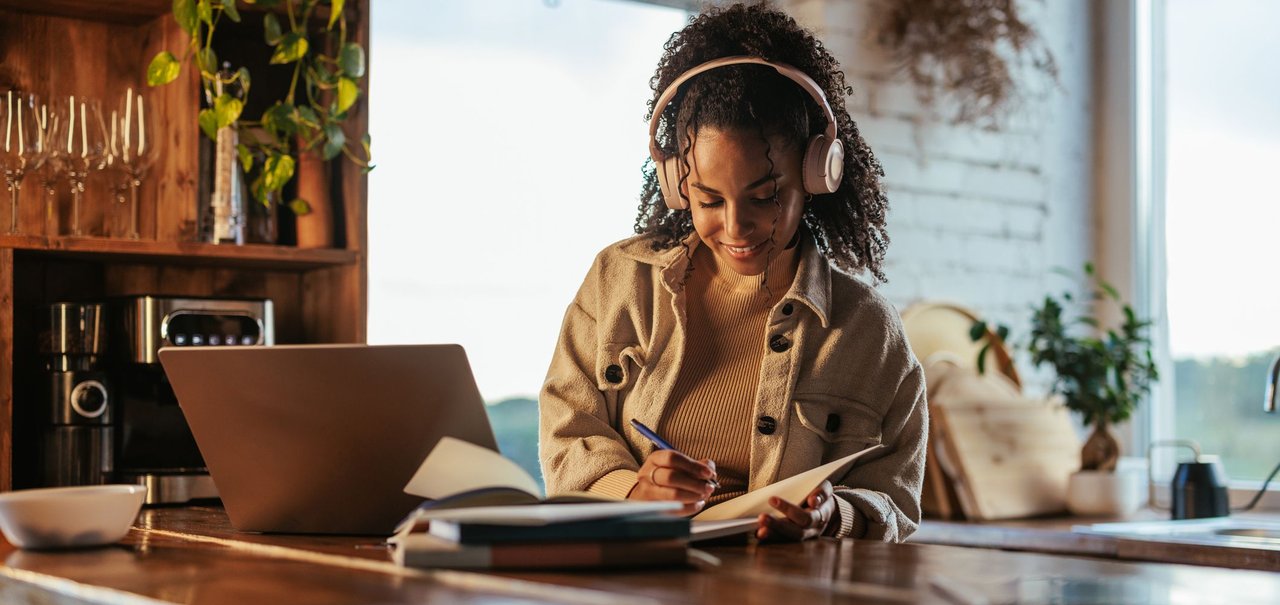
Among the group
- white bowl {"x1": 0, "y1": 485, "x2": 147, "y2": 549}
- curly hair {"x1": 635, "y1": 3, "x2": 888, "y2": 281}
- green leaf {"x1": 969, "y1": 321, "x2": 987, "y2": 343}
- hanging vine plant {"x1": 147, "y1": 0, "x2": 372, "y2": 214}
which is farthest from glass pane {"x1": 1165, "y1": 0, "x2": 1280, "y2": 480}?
white bowl {"x1": 0, "y1": 485, "x2": 147, "y2": 549}

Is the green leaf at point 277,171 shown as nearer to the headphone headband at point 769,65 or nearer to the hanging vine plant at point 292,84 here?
the hanging vine plant at point 292,84

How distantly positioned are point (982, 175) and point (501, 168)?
1.22 m

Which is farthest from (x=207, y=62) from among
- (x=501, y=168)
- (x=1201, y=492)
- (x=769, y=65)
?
(x=1201, y=492)

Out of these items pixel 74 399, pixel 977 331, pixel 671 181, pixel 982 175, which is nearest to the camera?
pixel 671 181

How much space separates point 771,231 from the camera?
161 centimetres

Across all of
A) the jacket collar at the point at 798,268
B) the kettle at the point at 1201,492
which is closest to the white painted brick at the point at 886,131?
the kettle at the point at 1201,492

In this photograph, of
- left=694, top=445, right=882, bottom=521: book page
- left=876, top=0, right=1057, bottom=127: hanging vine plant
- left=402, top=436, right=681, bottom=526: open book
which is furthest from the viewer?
left=876, top=0, right=1057, bottom=127: hanging vine plant

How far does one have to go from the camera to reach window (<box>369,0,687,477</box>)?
8.82ft

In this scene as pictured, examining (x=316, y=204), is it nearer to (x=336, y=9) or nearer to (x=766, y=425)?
(x=336, y=9)

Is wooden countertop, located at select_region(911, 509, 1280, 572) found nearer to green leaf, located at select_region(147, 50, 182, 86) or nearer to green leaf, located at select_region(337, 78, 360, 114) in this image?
green leaf, located at select_region(337, 78, 360, 114)

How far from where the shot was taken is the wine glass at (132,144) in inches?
84.4

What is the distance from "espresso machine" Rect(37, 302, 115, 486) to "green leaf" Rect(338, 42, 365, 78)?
560 millimetres

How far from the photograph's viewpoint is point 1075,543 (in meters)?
2.42

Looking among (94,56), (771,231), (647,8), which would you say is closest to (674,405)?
(771,231)
